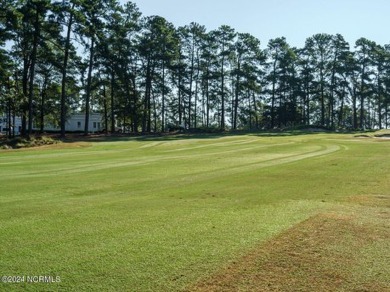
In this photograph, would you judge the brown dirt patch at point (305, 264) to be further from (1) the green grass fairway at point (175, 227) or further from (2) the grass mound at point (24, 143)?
(2) the grass mound at point (24, 143)

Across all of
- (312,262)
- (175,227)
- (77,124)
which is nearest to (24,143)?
(175,227)

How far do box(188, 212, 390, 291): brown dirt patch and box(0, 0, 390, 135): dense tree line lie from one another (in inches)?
1450

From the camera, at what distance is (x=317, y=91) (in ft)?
271

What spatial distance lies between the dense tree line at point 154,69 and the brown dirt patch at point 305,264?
36826mm

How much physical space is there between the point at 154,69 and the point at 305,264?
2526 inches

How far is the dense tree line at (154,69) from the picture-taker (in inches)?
1736

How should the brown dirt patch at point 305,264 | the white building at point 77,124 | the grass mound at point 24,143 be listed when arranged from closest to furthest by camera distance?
the brown dirt patch at point 305,264 → the grass mound at point 24,143 → the white building at point 77,124

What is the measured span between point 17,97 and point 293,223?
41.0m

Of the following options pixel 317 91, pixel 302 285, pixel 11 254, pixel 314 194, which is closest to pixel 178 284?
pixel 302 285

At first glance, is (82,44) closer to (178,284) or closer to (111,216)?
(111,216)

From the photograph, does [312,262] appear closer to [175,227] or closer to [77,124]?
[175,227]

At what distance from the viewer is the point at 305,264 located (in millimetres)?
5043

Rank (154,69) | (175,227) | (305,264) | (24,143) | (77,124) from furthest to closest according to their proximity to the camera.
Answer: (77,124)
(154,69)
(24,143)
(175,227)
(305,264)

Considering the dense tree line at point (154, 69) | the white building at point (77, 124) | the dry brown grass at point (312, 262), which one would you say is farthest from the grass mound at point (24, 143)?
the white building at point (77, 124)
